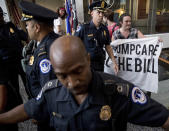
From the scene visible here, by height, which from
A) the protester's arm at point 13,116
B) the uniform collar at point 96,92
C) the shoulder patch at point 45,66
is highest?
the shoulder patch at point 45,66

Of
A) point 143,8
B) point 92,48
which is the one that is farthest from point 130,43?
point 143,8

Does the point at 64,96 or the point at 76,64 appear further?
the point at 64,96

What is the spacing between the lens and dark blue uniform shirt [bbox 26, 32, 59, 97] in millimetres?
1194

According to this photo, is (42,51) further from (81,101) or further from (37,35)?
(81,101)

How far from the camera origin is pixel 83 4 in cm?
559

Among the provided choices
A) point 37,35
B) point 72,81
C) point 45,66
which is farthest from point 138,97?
point 37,35

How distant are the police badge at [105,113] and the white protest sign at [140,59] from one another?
6.53 feet

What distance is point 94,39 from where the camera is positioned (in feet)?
7.64

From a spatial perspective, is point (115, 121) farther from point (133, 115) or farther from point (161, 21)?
point (161, 21)

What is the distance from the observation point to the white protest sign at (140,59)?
8.01ft

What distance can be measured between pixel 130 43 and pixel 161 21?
16.0 ft

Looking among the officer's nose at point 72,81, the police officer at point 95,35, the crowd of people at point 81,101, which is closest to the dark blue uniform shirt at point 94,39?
the police officer at point 95,35

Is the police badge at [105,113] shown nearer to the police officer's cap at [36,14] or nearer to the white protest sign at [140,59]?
the police officer's cap at [36,14]

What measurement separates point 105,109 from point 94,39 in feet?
5.62
